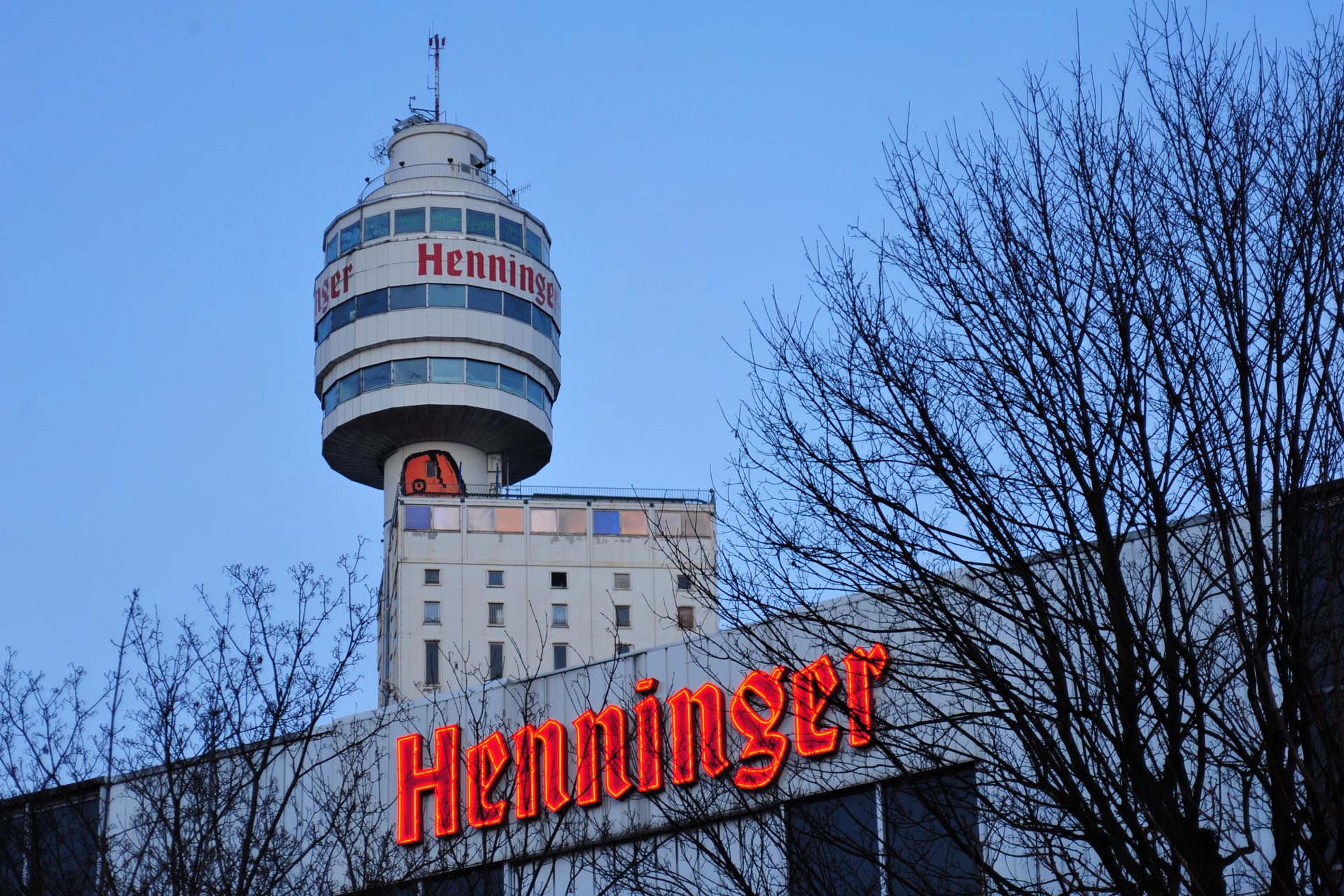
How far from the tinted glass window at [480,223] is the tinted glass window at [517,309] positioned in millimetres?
3108

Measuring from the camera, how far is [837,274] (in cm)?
1155

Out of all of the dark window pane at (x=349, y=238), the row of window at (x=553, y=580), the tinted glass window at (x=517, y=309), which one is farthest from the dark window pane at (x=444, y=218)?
the row of window at (x=553, y=580)

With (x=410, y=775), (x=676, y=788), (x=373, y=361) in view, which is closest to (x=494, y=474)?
(x=373, y=361)

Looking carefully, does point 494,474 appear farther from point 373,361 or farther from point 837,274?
point 837,274

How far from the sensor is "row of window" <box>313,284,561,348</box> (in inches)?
3233

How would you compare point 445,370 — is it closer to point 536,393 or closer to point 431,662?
point 536,393

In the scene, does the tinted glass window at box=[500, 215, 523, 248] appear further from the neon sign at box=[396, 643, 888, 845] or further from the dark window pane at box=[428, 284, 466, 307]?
the neon sign at box=[396, 643, 888, 845]

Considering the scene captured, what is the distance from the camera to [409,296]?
269 feet

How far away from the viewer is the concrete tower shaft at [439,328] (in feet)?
269

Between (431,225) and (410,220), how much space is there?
1.08 meters

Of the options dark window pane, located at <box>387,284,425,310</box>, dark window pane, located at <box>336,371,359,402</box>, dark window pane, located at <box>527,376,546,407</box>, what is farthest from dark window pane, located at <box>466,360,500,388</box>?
dark window pane, located at <box>336,371,359,402</box>

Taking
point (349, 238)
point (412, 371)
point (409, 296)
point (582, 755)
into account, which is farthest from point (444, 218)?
point (582, 755)

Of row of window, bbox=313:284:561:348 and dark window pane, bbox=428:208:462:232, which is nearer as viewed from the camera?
row of window, bbox=313:284:561:348

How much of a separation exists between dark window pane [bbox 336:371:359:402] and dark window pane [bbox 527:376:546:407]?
7.99 m
